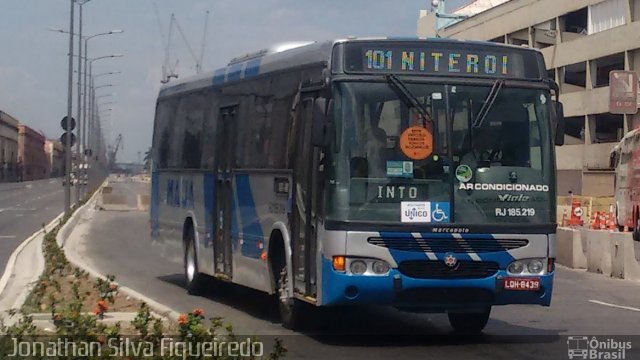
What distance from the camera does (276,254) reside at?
41.6 feet

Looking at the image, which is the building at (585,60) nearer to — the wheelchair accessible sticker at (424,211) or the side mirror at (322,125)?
the wheelchair accessible sticker at (424,211)

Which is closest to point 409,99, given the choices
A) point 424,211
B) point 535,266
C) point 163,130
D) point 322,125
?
point 322,125

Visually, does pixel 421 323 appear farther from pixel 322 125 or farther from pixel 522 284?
pixel 322 125

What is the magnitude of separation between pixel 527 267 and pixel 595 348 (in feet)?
3.61

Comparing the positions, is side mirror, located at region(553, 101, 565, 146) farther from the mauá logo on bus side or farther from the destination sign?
the mauá logo on bus side

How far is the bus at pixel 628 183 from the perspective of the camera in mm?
35062

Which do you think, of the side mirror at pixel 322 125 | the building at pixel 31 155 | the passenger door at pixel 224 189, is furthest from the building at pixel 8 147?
the side mirror at pixel 322 125

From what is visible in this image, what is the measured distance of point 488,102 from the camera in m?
11.0

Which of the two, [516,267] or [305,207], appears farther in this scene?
[305,207]

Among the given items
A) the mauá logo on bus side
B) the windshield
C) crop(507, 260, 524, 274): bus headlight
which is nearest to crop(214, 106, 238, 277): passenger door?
the mauá logo on bus side

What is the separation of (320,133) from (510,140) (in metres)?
2.03

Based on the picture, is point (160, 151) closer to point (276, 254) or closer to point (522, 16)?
point (276, 254)

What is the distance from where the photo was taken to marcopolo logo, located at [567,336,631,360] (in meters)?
10.4

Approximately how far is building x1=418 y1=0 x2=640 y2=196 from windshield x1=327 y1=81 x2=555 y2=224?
143 ft
